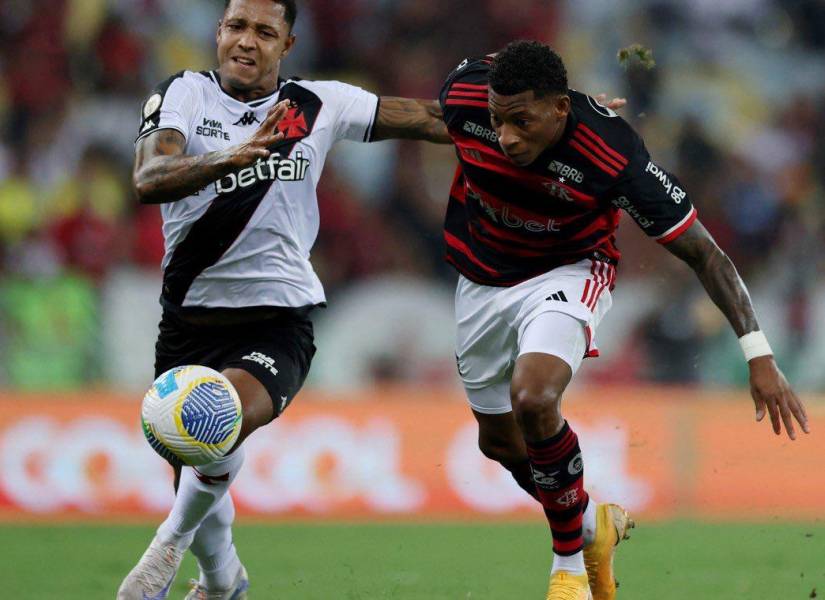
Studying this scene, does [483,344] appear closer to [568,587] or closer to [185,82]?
→ [568,587]

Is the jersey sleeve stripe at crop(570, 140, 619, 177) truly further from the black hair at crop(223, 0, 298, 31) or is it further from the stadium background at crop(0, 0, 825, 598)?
the stadium background at crop(0, 0, 825, 598)

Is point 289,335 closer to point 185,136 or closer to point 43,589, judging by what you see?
point 185,136

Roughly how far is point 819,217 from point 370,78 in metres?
4.34

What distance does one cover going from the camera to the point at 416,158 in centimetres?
1306

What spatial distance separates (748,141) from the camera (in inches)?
539

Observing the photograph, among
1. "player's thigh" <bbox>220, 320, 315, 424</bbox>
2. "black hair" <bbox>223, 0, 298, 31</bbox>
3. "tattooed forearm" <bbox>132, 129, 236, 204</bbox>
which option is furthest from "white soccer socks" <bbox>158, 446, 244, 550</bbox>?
"black hair" <bbox>223, 0, 298, 31</bbox>

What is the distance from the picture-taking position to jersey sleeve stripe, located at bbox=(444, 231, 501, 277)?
6590 millimetres

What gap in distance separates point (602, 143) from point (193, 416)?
201 cm

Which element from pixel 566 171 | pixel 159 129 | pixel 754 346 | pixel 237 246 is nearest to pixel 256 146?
pixel 159 129

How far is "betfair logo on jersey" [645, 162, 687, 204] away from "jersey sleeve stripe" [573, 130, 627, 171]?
128 mm

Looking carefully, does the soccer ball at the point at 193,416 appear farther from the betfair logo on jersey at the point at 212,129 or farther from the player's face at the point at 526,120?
the player's face at the point at 526,120

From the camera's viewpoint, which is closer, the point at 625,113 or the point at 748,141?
the point at 625,113

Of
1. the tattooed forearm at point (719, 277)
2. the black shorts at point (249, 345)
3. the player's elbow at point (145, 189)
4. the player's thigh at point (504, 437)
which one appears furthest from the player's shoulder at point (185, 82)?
the tattooed forearm at point (719, 277)

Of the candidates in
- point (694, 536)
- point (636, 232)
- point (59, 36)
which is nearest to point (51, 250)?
point (59, 36)
